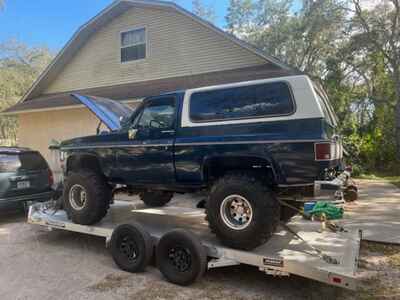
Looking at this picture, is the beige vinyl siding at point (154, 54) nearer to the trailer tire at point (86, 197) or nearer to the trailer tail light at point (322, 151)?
the trailer tire at point (86, 197)

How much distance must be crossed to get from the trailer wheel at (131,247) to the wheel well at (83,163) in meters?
1.47

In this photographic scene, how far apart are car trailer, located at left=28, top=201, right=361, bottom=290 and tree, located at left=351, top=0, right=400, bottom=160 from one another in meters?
13.4

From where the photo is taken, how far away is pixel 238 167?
4270 mm

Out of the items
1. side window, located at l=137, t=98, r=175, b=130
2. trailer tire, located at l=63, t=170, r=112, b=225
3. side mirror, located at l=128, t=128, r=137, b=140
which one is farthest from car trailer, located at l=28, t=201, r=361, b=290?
side window, located at l=137, t=98, r=175, b=130

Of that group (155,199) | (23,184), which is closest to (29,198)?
(23,184)

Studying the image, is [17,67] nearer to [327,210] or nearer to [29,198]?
[29,198]

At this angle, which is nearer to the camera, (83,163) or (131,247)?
(131,247)

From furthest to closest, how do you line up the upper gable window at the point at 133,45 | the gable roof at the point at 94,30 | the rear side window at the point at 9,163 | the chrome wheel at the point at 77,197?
the upper gable window at the point at 133,45 < the gable roof at the point at 94,30 < the rear side window at the point at 9,163 < the chrome wheel at the point at 77,197

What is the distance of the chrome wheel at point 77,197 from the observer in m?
5.39

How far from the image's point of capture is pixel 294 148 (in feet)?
12.0

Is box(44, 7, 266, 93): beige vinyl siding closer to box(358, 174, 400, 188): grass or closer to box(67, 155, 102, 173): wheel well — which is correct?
box(358, 174, 400, 188): grass

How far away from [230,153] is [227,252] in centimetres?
122

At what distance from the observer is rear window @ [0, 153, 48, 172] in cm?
692

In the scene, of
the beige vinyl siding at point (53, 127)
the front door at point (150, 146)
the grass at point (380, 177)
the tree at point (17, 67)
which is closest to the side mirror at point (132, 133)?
the front door at point (150, 146)
